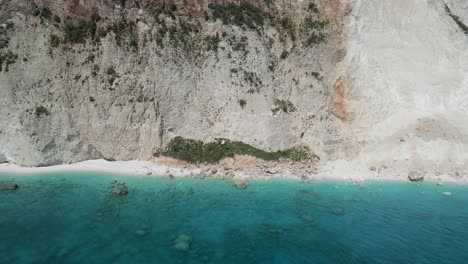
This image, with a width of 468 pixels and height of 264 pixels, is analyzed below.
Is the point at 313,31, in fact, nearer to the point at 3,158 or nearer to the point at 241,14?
the point at 241,14

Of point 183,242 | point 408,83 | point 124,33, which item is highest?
point 124,33

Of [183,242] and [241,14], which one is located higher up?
[241,14]

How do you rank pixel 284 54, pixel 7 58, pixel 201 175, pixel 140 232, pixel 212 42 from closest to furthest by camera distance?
1. pixel 140 232
2. pixel 201 175
3. pixel 7 58
4. pixel 212 42
5. pixel 284 54

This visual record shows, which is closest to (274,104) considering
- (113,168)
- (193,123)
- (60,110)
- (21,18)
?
(193,123)

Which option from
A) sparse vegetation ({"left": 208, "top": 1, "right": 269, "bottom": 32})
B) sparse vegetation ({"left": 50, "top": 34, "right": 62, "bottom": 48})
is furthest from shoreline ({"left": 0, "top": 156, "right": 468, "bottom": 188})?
sparse vegetation ({"left": 208, "top": 1, "right": 269, "bottom": 32})

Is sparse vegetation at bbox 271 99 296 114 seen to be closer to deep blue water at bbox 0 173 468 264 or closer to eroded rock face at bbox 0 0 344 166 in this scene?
eroded rock face at bbox 0 0 344 166

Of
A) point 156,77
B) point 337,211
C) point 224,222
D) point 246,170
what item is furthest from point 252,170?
point 156,77

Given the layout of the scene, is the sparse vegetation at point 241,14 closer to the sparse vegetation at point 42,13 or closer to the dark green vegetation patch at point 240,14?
the dark green vegetation patch at point 240,14
